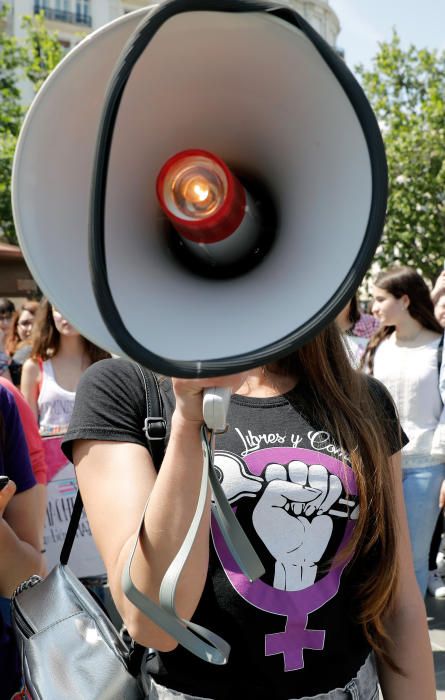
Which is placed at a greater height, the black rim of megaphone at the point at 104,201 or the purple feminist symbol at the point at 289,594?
the black rim of megaphone at the point at 104,201

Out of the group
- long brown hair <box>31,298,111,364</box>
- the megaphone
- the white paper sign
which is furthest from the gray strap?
long brown hair <box>31,298,111,364</box>

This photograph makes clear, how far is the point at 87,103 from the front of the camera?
2.48 feet

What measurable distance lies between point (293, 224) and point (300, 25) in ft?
0.80

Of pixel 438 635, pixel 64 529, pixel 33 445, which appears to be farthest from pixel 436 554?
pixel 33 445

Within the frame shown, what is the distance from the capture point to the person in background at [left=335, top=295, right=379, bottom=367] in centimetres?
140

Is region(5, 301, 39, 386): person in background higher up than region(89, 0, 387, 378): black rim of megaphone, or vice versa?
region(89, 0, 387, 378): black rim of megaphone

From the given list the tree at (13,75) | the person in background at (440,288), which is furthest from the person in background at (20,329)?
the tree at (13,75)

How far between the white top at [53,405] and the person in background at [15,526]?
2108 mm

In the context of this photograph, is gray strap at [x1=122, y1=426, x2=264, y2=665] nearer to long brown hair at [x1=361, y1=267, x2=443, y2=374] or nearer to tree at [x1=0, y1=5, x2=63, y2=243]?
long brown hair at [x1=361, y1=267, x2=443, y2=374]

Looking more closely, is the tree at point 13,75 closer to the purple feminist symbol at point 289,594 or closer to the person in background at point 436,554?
the person in background at point 436,554

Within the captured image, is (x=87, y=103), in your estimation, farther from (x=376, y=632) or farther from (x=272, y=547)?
(x=376, y=632)

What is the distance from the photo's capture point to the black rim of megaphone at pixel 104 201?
659mm

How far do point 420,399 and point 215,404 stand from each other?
3.02 m

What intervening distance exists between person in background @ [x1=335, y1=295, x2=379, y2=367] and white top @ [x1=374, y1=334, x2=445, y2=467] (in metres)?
0.25
